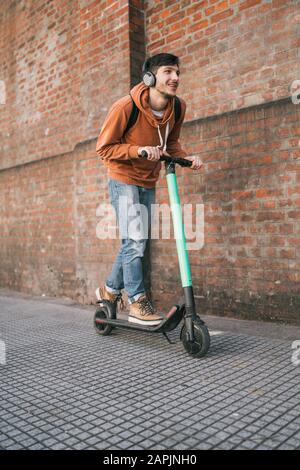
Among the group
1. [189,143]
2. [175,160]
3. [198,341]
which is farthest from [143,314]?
[189,143]

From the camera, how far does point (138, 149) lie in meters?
2.67

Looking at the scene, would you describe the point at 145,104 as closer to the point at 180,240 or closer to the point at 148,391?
the point at 180,240

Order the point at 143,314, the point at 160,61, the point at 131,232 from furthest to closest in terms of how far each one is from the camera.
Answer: the point at 131,232
the point at 143,314
the point at 160,61

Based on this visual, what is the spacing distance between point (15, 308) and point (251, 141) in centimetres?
303

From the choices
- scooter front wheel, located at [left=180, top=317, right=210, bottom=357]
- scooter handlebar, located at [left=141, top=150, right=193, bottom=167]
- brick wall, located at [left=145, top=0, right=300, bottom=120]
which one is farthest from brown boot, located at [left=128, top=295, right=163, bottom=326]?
brick wall, located at [left=145, top=0, right=300, bottom=120]

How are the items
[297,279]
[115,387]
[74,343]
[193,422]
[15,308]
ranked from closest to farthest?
[193,422], [115,387], [74,343], [297,279], [15,308]

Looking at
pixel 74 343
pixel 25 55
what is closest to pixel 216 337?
pixel 74 343

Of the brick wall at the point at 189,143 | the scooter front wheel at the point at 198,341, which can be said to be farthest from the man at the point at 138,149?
the brick wall at the point at 189,143

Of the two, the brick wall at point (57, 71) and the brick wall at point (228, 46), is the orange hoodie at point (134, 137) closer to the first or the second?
the brick wall at point (228, 46)

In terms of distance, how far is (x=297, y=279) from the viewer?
10.8ft

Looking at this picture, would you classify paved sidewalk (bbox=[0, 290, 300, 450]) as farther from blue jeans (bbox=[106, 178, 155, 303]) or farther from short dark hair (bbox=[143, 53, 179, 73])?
short dark hair (bbox=[143, 53, 179, 73])

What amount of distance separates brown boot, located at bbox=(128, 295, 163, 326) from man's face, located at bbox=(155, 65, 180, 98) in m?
1.39

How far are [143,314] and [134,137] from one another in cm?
121
